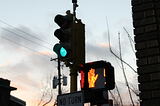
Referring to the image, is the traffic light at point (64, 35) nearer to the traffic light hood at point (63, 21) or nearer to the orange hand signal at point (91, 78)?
the traffic light hood at point (63, 21)

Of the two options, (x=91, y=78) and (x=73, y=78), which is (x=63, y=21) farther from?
(x=91, y=78)

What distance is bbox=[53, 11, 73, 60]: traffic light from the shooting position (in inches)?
209

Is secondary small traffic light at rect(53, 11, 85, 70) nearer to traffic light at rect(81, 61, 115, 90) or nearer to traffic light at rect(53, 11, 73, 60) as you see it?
traffic light at rect(53, 11, 73, 60)

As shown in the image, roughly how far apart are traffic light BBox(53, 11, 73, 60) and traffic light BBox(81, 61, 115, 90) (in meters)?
0.50

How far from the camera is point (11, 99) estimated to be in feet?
89.9

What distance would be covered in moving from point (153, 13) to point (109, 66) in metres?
2.55

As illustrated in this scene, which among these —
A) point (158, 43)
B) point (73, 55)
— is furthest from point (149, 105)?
point (73, 55)

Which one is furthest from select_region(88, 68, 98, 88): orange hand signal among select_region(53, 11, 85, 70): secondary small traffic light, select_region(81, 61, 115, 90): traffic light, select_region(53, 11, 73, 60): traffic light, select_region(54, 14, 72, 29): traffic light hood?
select_region(54, 14, 72, 29): traffic light hood

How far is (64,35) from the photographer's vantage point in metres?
5.47

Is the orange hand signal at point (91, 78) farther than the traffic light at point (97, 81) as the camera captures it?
Yes

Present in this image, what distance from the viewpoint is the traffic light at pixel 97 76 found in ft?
16.0

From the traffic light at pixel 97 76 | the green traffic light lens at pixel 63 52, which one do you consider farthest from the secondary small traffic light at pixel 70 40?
the traffic light at pixel 97 76

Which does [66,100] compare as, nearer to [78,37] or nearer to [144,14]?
[78,37]

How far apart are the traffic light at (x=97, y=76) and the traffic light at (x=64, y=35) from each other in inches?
19.6
